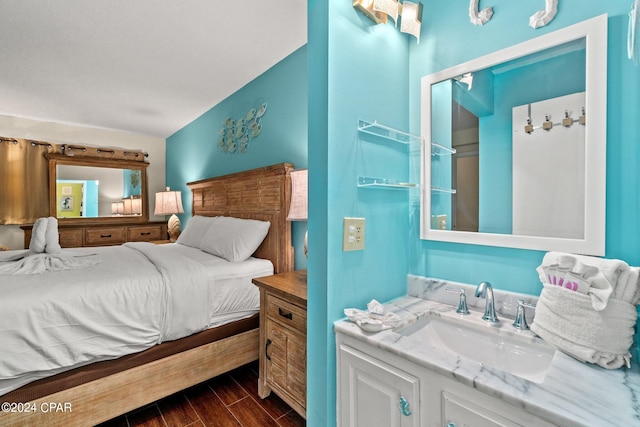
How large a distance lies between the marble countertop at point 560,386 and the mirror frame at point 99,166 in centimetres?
509

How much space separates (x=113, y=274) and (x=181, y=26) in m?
1.83

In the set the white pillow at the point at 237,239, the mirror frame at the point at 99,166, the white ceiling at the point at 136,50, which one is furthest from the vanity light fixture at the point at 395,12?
the mirror frame at the point at 99,166

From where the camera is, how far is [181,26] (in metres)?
2.12

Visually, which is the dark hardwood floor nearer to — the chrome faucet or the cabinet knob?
the cabinet knob

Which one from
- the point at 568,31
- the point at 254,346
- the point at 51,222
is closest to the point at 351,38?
the point at 568,31

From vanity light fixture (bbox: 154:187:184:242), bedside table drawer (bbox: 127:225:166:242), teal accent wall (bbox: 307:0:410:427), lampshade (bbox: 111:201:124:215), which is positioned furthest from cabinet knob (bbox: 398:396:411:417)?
lampshade (bbox: 111:201:124:215)

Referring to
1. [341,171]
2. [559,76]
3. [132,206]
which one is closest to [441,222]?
[341,171]

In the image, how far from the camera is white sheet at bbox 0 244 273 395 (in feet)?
4.44

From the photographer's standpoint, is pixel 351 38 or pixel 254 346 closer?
pixel 351 38

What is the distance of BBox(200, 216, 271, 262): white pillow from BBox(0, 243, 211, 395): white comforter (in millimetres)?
456

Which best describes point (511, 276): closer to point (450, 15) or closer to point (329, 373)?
point (329, 373)

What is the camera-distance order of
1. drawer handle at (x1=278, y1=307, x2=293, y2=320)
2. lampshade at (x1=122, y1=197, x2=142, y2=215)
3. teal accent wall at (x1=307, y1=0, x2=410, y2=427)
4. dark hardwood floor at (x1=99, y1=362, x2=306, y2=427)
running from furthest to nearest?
lampshade at (x1=122, y1=197, x2=142, y2=215) → dark hardwood floor at (x1=99, y1=362, x2=306, y2=427) → drawer handle at (x1=278, y1=307, x2=293, y2=320) → teal accent wall at (x1=307, y1=0, x2=410, y2=427)

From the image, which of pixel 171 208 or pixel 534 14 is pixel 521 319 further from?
pixel 171 208

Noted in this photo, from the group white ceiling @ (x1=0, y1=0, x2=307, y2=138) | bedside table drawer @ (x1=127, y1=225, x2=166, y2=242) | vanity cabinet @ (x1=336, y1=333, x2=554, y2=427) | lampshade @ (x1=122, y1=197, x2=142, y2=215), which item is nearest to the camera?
vanity cabinet @ (x1=336, y1=333, x2=554, y2=427)
